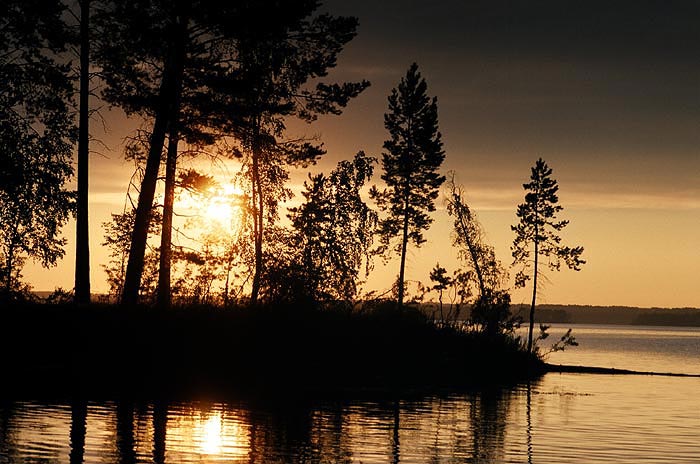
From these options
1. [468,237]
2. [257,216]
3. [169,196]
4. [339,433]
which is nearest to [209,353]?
[169,196]

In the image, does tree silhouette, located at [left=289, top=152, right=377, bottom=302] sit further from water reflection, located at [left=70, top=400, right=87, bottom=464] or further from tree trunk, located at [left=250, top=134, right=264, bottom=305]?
water reflection, located at [left=70, top=400, right=87, bottom=464]

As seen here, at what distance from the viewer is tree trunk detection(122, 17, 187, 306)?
39784 mm

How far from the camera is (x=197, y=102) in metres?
41.0

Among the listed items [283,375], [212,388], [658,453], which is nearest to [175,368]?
[212,388]

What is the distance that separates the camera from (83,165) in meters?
39.9

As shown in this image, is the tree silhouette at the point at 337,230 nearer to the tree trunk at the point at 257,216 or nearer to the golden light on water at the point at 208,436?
the tree trunk at the point at 257,216

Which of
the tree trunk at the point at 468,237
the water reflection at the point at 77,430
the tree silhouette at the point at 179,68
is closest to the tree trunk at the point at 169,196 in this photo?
the tree silhouette at the point at 179,68

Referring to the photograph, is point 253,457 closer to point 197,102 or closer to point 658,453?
point 658,453

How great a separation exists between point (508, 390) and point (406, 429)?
2170 cm

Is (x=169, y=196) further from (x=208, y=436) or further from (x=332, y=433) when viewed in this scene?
(x=208, y=436)

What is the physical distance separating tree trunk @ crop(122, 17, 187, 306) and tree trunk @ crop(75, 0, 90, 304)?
5.63ft

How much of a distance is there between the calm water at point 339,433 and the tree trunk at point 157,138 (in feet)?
38.9

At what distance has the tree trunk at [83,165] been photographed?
3903 cm

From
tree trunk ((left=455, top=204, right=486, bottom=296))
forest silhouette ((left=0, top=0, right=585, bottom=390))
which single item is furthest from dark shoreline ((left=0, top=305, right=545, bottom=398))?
tree trunk ((left=455, top=204, right=486, bottom=296))
